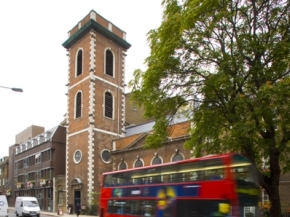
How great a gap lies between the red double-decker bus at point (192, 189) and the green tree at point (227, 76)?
2392 millimetres

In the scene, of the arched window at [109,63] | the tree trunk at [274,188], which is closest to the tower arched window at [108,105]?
the arched window at [109,63]

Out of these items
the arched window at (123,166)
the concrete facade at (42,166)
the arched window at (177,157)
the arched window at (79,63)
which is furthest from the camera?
the concrete facade at (42,166)

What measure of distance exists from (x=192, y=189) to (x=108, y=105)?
31019 mm

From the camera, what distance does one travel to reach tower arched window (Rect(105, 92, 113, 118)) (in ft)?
140

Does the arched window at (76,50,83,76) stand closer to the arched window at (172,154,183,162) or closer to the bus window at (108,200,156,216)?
the arched window at (172,154,183,162)

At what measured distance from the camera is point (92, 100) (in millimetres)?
40625

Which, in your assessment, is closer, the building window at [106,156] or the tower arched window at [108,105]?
the building window at [106,156]

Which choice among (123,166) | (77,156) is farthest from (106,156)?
(77,156)

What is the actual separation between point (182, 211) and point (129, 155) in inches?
1030

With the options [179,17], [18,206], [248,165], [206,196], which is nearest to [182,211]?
[206,196]

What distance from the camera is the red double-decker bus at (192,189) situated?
11492 mm

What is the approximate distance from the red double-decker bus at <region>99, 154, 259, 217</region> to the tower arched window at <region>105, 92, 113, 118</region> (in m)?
25.8

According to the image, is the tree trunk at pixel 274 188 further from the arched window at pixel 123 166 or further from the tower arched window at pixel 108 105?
the tower arched window at pixel 108 105

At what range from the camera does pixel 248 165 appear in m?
12.2
